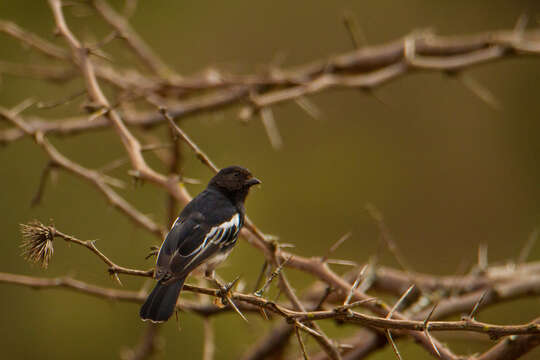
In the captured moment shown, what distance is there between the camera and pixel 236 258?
765 cm

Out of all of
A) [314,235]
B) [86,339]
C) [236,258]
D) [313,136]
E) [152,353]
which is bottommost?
[152,353]

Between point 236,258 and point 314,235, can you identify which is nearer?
point 236,258

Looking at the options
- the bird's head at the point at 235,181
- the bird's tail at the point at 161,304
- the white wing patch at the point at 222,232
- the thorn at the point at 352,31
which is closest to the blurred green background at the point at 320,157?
the thorn at the point at 352,31

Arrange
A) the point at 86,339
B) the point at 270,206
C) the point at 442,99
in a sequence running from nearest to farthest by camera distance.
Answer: the point at 86,339 → the point at 270,206 → the point at 442,99

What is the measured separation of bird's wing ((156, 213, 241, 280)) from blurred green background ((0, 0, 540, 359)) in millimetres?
4258

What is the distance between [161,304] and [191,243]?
Result: 47 centimetres

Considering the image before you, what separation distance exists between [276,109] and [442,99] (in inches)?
86.8

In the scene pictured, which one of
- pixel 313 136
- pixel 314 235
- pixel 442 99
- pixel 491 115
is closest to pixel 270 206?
pixel 314 235

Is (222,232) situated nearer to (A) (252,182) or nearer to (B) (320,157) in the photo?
(A) (252,182)

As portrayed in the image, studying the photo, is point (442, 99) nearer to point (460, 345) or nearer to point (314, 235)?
point (314, 235)

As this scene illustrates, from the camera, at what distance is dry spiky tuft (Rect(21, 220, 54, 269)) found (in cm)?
197

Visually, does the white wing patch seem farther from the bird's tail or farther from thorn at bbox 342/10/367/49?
thorn at bbox 342/10/367/49

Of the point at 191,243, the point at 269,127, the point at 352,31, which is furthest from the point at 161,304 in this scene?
the point at 352,31

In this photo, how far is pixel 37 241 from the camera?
6.56ft
